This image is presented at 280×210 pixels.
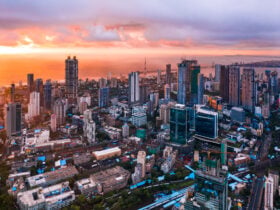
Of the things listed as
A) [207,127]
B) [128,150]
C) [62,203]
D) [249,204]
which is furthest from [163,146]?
[62,203]

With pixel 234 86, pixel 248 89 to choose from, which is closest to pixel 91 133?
pixel 248 89

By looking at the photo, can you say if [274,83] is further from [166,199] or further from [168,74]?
[166,199]

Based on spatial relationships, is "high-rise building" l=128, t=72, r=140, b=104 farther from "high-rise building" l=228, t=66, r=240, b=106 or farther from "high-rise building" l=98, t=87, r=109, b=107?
"high-rise building" l=228, t=66, r=240, b=106

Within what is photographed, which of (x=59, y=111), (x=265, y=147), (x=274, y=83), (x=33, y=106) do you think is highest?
(x=274, y=83)

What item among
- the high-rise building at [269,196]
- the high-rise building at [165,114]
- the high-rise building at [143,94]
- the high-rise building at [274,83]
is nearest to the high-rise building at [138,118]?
the high-rise building at [165,114]

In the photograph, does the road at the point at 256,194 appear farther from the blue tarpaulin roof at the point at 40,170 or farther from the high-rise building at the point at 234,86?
the high-rise building at the point at 234,86

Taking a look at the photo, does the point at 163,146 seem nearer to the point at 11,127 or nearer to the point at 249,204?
the point at 249,204
